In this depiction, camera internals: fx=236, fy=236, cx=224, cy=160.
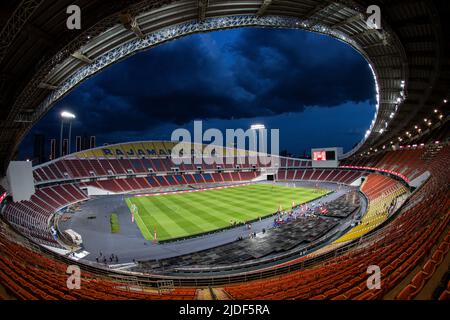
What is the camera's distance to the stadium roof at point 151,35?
13.5m

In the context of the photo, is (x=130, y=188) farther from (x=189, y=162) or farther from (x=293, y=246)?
(x=293, y=246)

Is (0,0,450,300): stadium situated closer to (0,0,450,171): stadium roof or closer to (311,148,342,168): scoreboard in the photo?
(0,0,450,171): stadium roof

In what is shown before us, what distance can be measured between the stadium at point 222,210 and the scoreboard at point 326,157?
944 inches

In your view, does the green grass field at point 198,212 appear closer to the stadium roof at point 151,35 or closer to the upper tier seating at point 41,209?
the upper tier seating at point 41,209

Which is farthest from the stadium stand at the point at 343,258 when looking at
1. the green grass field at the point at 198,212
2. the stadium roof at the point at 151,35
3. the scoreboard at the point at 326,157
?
the scoreboard at the point at 326,157

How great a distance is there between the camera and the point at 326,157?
71.2 metres

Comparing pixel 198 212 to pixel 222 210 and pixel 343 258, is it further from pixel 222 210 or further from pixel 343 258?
pixel 343 258

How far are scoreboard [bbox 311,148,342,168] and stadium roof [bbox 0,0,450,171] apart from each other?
42901mm

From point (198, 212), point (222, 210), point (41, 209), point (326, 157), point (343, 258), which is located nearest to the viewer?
point (343, 258)

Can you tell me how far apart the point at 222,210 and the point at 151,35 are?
81.9 feet

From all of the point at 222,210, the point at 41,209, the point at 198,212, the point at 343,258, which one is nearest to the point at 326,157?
the point at 222,210

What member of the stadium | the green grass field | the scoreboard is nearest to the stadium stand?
the stadium

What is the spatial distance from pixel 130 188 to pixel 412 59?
57.3m
